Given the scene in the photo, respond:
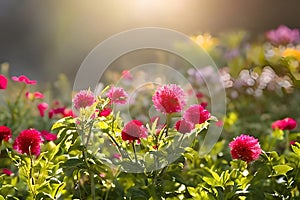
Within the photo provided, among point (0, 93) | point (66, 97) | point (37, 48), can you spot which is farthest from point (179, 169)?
point (37, 48)

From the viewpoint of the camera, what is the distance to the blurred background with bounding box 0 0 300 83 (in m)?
6.95

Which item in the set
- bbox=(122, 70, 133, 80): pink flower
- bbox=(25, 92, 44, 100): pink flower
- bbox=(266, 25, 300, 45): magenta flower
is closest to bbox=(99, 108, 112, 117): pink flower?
bbox=(122, 70, 133, 80): pink flower

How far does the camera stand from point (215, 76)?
3703 millimetres

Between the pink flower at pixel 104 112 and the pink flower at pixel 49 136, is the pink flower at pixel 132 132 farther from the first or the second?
the pink flower at pixel 49 136

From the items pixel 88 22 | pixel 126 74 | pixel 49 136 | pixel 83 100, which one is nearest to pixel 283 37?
pixel 126 74

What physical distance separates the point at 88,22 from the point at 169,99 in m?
6.28

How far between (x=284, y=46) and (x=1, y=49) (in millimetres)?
4797

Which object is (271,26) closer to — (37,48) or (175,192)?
(37,48)

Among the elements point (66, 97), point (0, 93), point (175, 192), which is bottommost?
point (175, 192)

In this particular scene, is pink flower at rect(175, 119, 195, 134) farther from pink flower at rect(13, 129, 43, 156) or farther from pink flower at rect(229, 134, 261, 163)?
pink flower at rect(13, 129, 43, 156)

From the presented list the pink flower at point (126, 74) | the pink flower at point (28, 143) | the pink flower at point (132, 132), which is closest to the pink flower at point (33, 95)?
the pink flower at point (126, 74)

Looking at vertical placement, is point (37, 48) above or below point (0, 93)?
above

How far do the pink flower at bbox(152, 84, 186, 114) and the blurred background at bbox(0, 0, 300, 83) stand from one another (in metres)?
5.02

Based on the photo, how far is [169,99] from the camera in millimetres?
1701
